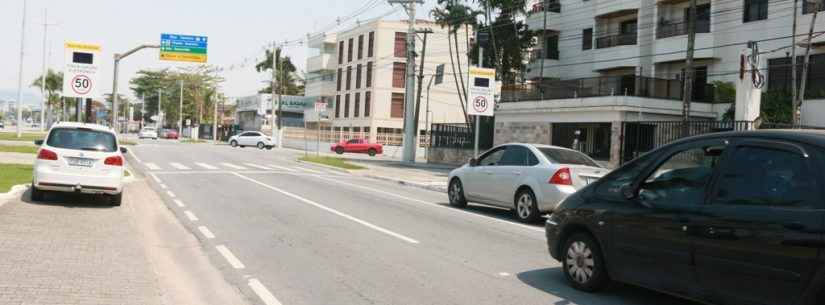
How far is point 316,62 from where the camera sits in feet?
254

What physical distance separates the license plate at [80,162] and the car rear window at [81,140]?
0.88ft

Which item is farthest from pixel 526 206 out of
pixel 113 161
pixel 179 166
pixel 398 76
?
pixel 398 76

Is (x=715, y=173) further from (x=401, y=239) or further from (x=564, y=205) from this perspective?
(x=401, y=239)

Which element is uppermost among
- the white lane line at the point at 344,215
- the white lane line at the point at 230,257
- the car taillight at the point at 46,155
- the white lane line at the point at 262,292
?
the car taillight at the point at 46,155

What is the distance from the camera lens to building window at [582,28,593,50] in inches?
1594

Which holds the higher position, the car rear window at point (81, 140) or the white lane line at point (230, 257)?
the car rear window at point (81, 140)

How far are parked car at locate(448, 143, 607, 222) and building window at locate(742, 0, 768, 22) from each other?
22061 millimetres

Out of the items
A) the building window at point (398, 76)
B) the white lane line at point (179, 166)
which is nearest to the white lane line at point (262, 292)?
the white lane line at point (179, 166)

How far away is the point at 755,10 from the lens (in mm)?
31875

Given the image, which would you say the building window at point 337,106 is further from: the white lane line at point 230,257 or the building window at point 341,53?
the white lane line at point 230,257

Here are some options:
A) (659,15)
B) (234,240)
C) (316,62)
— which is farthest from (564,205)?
(316,62)

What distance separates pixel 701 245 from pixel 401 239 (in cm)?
542

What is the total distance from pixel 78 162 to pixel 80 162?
3cm

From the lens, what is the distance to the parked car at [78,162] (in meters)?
13.0
